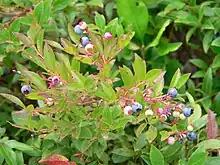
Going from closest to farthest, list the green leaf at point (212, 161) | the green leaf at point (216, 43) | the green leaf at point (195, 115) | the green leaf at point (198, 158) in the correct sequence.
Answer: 1. the green leaf at point (198, 158)
2. the green leaf at point (212, 161)
3. the green leaf at point (195, 115)
4. the green leaf at point (216, 43)

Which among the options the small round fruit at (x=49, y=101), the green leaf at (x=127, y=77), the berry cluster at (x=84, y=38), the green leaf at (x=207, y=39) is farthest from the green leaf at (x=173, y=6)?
the small round fruit at (x=49, y=101)

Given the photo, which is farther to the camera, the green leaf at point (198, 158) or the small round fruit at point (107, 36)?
the small round fruit at point (107, 36)

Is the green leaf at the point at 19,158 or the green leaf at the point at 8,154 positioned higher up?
the green leaf at the point at 8,154

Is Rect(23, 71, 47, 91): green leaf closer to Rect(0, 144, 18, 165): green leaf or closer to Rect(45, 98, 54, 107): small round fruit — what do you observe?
Rect(45, 98, 54, 107): small round fruit

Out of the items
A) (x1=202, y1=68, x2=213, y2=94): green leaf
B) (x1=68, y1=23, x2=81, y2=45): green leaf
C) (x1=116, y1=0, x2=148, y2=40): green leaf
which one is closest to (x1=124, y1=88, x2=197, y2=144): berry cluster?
Answer: (x1=68, y1=23, x2=81, y2=45): green leaf

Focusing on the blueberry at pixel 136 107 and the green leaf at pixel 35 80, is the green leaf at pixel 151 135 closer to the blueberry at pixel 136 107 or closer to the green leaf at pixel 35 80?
the blueberry at pixel 136 107

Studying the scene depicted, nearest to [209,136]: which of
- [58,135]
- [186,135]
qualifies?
[186,135]

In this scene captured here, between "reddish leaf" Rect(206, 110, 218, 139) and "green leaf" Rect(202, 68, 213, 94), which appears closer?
"reddish leaf" Rect(206, 110, 218, 139)
